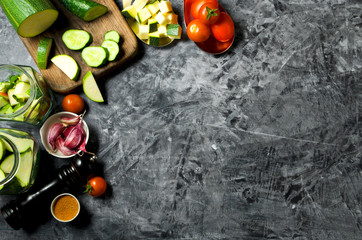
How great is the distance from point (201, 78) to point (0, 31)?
140cm

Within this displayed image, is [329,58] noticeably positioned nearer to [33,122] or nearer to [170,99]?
[170,99]

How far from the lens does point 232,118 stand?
7.58 feet

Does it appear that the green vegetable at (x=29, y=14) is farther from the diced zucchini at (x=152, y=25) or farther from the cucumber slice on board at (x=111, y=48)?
the diced zucchini at (x=152, y=25)

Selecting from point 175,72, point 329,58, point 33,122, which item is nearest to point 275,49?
point 329,58

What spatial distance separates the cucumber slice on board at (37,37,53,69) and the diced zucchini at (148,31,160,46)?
644 mm

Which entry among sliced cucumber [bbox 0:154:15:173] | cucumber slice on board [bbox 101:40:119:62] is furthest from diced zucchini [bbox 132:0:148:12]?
sliced cucumber [bbox 0:154:15:173]

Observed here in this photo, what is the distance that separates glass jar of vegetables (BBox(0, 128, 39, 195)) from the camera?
6.14 ft

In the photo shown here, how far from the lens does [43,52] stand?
2178 millimetres

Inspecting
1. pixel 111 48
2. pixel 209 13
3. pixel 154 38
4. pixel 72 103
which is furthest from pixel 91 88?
pixel 209 13

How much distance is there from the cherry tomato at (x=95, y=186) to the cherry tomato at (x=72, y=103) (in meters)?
0.46

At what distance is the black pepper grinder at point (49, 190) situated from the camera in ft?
6.79

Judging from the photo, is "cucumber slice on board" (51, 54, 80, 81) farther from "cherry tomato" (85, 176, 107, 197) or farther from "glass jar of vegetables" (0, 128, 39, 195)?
"cherry tomato" (85, 176, 107, 197)

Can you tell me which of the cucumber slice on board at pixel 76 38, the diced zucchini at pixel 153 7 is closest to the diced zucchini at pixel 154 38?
the diced zucchini at pixel 153 7

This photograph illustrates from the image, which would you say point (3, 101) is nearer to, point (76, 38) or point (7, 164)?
point (7, 164)
